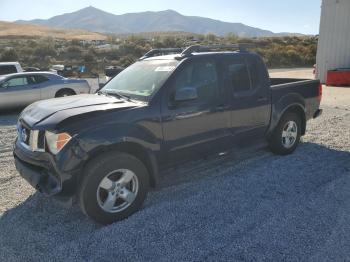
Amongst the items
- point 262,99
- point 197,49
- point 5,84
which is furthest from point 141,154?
point 5,84

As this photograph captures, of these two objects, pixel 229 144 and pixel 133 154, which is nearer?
pixel 133 154

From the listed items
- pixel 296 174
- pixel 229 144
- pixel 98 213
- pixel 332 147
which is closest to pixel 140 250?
pixel 98 213

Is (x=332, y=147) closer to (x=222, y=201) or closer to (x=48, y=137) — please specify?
(x=222, y=201)

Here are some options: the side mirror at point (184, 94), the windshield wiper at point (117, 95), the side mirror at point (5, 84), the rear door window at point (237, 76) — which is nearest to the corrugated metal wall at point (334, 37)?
the rear door window at point (237, 76)

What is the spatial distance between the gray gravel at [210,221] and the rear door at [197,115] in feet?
1.70

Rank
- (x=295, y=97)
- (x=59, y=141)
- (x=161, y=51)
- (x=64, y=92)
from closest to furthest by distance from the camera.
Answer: (x=59, y=141) → (x=161, y=51) → (x=295, y=97) → (x=64, y=92)

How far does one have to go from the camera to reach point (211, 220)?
13.3ft

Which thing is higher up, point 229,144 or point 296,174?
point 229,144

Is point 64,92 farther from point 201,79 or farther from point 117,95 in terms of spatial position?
point 201,79

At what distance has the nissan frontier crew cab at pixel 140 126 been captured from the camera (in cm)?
377

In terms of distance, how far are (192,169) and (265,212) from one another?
4.14 ft

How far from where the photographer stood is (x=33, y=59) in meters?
36.1

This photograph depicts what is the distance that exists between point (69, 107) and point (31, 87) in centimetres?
828

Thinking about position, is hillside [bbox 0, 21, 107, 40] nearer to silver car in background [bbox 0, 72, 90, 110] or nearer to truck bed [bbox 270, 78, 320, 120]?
silver car in background [bbox 0, 72, 90, 110]
